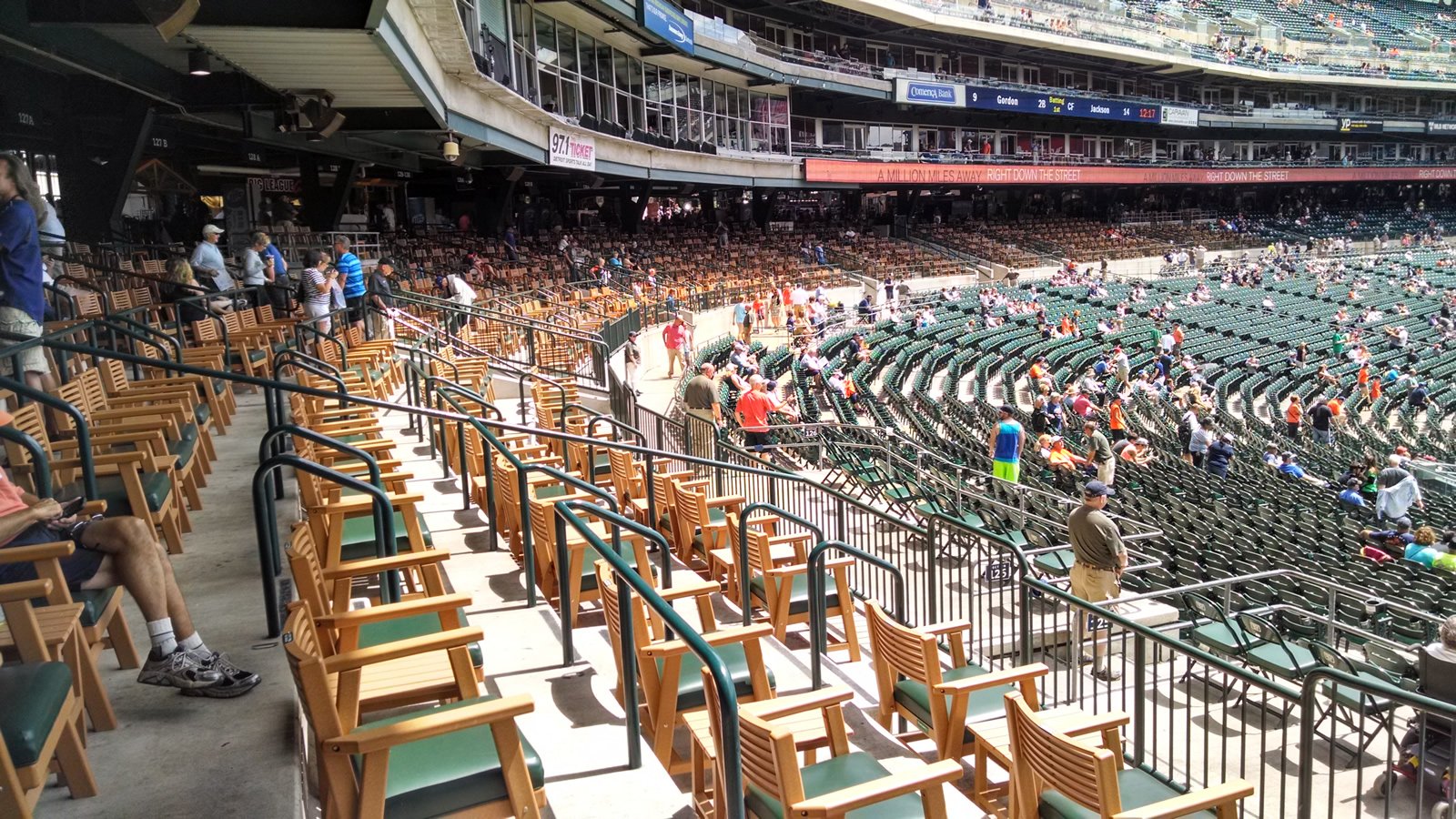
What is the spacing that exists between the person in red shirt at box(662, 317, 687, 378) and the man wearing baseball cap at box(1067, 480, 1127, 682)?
13642mm

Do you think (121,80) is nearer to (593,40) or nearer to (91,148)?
(91,148)

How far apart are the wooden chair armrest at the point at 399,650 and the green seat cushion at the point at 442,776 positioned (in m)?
0.22

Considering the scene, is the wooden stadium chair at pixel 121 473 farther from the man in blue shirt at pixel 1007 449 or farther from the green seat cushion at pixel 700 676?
the man in blue shirt at pixel 1007 449

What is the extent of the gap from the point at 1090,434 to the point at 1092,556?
8585 mm

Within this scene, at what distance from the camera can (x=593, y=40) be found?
26.1 metres

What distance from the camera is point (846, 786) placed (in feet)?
12.6

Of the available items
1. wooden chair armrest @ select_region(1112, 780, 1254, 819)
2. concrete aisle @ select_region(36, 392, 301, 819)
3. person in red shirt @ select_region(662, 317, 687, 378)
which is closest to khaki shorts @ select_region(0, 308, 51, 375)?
concrete aisle @ select_region(36, 392, 301, 819)

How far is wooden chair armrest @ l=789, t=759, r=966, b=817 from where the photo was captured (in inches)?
133

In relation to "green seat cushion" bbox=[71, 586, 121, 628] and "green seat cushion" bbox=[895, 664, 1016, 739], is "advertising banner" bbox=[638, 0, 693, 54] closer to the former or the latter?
"green seat cushion" bbox=[895, 664, 1016, 739]

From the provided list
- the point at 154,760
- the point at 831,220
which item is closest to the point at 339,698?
the point at 154,760

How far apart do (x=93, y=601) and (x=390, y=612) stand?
1184mm

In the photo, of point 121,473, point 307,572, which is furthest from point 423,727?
point 121,473

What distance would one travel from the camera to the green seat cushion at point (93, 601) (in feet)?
12.8

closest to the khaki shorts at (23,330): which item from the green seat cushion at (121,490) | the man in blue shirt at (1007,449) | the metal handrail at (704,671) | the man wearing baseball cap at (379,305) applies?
the green seat cushion at (121,490)
